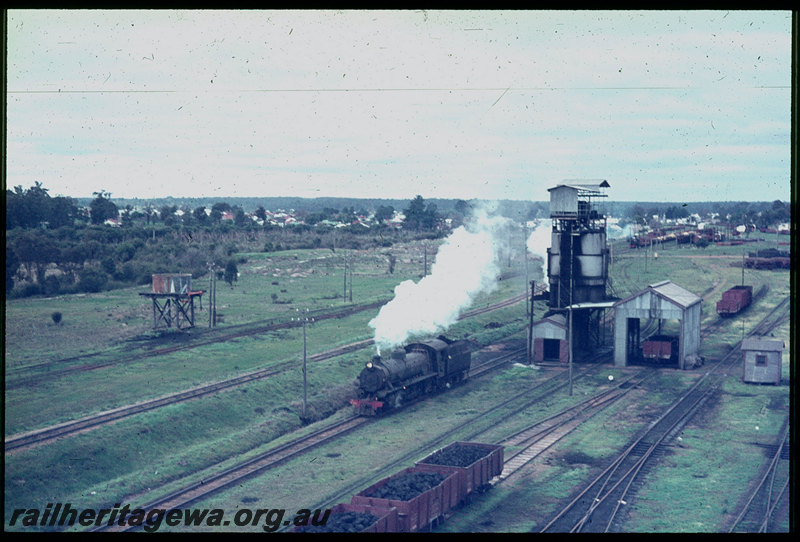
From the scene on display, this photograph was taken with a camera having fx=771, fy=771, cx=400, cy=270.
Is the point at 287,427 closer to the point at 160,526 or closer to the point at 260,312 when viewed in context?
the point at 160,526

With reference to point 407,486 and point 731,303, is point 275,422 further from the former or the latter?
point 731,303

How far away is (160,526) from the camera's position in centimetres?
3092

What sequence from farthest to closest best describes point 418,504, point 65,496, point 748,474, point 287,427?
point 287,427 → point 748,474 → point 65,496 → point 418,504

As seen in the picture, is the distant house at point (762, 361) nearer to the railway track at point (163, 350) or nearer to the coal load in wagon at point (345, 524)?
the coal load in wagon at point (345, 524)

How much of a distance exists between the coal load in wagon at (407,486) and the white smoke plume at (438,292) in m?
19.7

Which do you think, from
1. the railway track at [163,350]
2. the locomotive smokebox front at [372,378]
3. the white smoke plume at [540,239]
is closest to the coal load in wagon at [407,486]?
the locomotive smokebox front at [372,378]

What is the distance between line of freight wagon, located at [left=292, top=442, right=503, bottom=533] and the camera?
2664 cm

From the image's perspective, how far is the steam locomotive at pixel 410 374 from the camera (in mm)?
47656

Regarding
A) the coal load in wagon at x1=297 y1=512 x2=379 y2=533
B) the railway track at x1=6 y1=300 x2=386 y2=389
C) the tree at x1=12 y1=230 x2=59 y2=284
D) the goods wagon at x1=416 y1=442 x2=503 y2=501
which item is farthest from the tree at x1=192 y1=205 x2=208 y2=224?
the coal load in wagon at x1=297 y1=512 x2=379 y2=533

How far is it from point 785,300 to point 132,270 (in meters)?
86.9

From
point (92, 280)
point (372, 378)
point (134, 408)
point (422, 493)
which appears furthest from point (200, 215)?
point (422, 493)

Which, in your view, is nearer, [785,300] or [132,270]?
[785,300]

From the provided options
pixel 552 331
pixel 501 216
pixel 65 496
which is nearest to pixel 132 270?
pixel 501 216

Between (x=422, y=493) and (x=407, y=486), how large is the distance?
158cm
